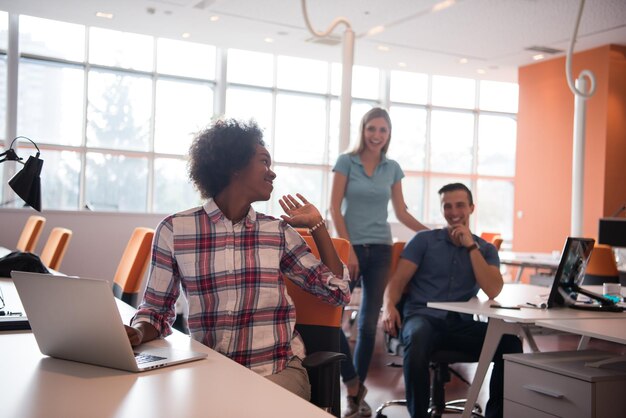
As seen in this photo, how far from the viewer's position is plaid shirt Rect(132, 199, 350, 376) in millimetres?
1967

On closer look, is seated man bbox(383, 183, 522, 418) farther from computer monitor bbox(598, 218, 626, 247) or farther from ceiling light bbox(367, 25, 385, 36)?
ceiling light bbox(367, 25, 385, 36)

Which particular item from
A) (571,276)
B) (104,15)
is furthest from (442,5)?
(571,276)

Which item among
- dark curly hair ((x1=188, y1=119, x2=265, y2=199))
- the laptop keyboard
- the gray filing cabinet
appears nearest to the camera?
the laptop keyboard

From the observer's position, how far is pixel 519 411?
253cm

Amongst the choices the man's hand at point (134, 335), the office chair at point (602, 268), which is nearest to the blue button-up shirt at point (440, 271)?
the man's hand at point (134, 335)

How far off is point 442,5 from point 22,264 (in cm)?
607

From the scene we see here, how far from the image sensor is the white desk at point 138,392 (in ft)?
3.76

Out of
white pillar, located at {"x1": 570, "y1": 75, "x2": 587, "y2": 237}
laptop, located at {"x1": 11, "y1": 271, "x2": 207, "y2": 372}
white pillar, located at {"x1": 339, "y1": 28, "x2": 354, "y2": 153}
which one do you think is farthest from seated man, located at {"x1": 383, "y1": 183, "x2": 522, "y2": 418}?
white pillar, located at {"x1": 570, "y1": 75, "x2": 587, "y2": 237}

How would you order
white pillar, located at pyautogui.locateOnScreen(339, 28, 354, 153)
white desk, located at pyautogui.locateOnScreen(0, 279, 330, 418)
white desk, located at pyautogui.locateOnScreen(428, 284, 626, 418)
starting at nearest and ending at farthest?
white desk, located at pyautogui.locateOnScreen(0, 279, 330, 418) < white desk, located at pyautogui.locateOnScreen(428, 284, 626, 418) < white pillar, located at pyautogui.locateOnScreen(339, 28, 354, 153)

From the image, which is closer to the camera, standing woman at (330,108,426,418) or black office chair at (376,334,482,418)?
black office chair at (376,334,482,418)

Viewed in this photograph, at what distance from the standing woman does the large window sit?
202 inches

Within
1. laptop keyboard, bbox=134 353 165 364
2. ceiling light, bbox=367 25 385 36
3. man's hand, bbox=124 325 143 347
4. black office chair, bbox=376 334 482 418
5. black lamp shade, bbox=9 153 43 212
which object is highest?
ceiling light, bbox=367 25 385 36

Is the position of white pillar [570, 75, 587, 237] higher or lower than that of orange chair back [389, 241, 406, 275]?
higher

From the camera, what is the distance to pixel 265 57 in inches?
443
